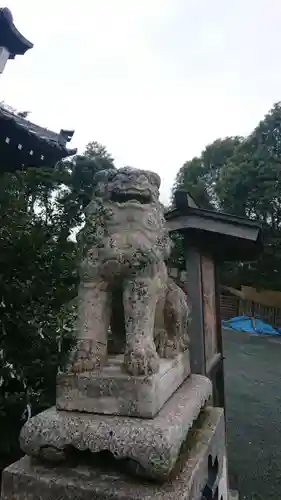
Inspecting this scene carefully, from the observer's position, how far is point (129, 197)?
5.34 ft

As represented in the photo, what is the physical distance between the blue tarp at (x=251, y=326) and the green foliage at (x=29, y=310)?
37.4 ft

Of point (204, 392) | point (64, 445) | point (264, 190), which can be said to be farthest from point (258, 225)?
point (264, 190)

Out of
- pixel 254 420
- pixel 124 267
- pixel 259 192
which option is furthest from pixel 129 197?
pixel 259 192

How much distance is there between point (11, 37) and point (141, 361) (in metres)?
3.36

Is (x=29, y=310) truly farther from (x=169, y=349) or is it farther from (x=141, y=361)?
(x=141, y=361)

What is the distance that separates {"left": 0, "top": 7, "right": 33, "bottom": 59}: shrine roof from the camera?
10.7ft

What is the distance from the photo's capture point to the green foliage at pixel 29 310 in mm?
2363

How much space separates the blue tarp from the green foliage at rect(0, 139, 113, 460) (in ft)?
37.4

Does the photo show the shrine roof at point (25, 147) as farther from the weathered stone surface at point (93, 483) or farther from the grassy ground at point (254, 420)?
the grassy ground at point (254, 420)

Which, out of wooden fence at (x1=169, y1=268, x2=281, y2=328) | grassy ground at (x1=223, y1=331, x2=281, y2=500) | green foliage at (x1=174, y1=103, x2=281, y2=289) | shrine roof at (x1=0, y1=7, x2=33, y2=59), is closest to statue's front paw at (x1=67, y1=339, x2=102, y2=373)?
grassy ground at (x1=223, y1=331, x2=281, y2=500)

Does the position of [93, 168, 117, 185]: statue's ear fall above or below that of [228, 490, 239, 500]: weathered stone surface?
above

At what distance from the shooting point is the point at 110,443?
1.28 metres

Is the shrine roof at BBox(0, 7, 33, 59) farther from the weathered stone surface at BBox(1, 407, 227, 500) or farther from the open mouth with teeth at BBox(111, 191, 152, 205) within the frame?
the weathered stone surface at BBox(1, 407, 227, 500)

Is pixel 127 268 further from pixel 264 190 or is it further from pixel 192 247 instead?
pixel 264 190
